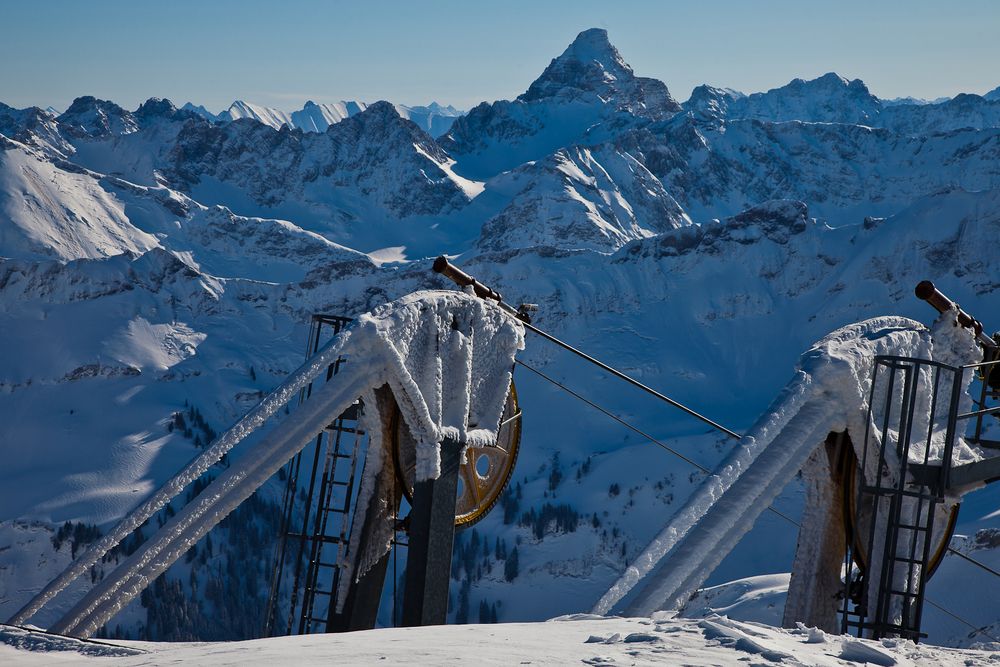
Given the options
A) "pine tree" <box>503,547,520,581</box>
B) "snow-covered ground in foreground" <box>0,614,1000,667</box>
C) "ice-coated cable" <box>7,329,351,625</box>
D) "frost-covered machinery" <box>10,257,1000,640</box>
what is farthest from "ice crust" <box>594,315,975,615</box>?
"pine tree" <box>503,547,520,581</box>

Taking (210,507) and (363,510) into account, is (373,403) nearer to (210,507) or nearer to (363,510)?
(363,510)

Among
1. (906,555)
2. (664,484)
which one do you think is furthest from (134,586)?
(664,484)

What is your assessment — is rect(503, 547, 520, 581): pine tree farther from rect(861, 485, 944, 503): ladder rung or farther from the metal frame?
rect(861, 485, 944, 503): ladder rung

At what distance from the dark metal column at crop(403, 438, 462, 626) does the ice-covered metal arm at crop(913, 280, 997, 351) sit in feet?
18.5

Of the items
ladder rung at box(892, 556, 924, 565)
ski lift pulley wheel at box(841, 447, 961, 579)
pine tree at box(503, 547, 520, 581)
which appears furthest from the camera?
pine tree at box(503, 547, 520, 581)

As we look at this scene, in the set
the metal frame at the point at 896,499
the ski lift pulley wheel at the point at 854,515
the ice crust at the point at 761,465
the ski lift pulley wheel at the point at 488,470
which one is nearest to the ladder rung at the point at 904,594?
the metal frame at the point at 896,499

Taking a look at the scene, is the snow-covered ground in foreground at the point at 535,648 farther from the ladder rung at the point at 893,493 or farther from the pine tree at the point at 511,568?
the pine tree at the point at 511,568

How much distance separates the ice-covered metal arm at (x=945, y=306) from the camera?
45.9 ft

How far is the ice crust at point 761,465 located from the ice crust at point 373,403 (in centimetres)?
291

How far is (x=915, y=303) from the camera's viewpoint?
18775 centimetres

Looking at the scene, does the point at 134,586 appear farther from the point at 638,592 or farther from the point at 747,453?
the point at 747,453

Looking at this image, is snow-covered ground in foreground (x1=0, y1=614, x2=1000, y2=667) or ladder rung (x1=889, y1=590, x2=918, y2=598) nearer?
snow-covered ground in foreground (x1=0, y1=614, x2=1000, y2=667)

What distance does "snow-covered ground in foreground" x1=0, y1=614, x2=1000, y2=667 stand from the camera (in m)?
7.88

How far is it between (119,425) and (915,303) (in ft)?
404
